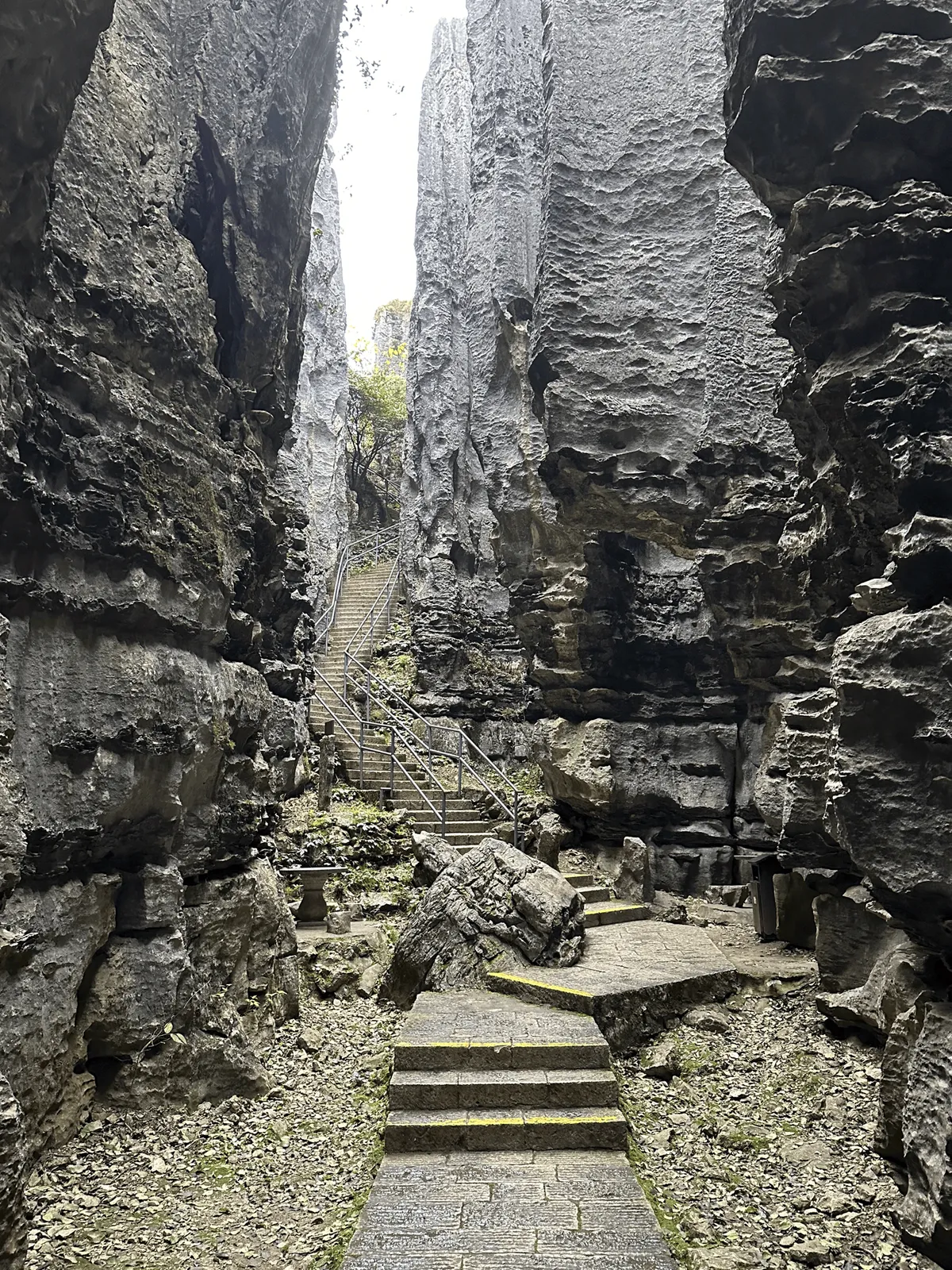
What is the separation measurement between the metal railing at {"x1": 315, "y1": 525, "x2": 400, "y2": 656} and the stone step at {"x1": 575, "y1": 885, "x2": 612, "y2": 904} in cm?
1225

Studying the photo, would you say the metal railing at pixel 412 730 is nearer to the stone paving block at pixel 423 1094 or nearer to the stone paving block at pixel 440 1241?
the stone paving block at pixel 423 1094

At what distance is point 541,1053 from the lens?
546 centimetres

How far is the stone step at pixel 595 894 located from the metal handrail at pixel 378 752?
7.77 ft

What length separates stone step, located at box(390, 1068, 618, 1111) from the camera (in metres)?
5.12

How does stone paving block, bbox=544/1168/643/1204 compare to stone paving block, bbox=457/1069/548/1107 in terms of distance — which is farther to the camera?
stone paving block, bbox=457/1069/548/1107

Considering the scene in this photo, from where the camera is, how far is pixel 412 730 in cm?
1736

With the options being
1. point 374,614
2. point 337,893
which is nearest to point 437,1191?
point 337,893

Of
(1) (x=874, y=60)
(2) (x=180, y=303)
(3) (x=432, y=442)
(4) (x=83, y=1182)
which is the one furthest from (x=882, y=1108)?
(3) (x=432, y=442)

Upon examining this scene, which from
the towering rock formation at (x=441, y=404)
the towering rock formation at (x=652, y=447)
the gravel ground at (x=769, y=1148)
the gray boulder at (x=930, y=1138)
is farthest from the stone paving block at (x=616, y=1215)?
the towering rock formation at (x=441, y=404)

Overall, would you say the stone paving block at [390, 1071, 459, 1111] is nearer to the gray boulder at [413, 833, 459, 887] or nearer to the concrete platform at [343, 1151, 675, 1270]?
the concrete platform at [343, 1151, 675, 1270]

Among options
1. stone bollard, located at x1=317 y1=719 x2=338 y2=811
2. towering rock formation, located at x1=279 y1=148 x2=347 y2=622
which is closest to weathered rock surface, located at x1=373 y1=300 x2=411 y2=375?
towering rock formation, located at x1=279 y1=148 x2=347 y2=622

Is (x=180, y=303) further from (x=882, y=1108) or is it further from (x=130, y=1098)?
(x=882, y=1108)

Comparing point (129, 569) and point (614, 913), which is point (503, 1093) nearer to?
point (129, 569)

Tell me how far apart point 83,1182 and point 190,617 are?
3289 mm
